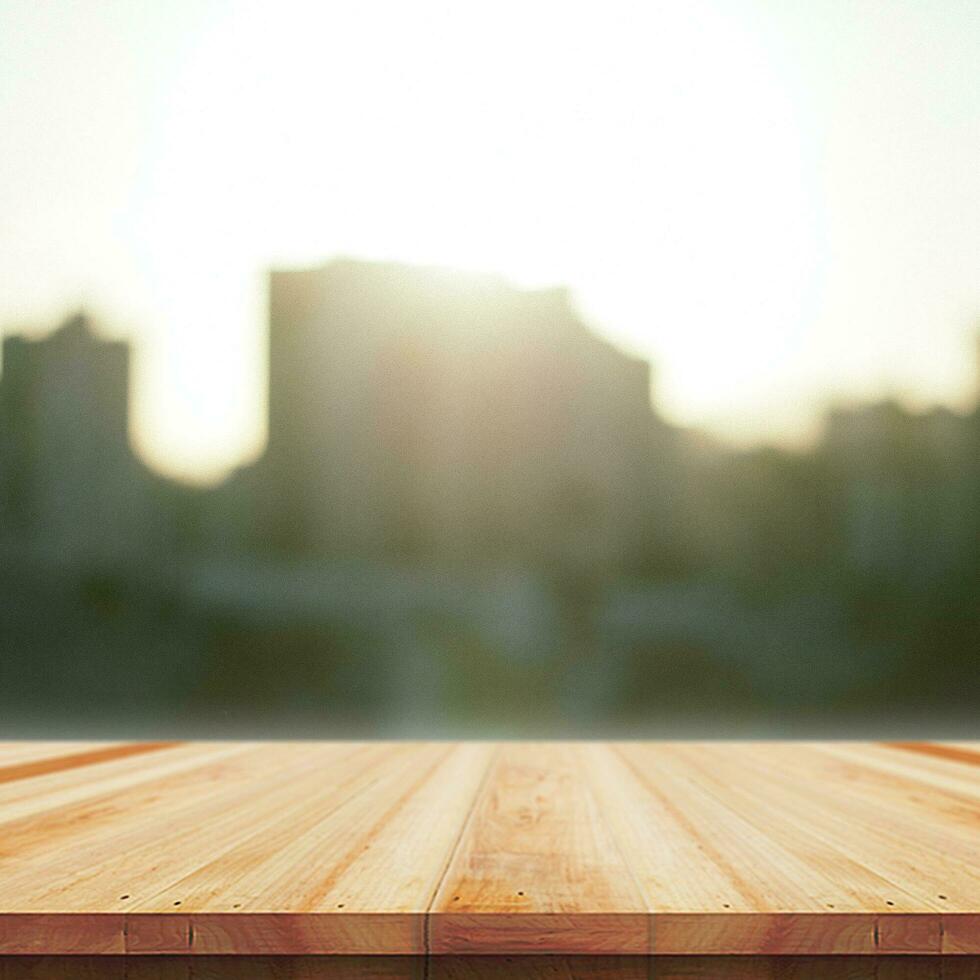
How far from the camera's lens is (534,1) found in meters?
2.92

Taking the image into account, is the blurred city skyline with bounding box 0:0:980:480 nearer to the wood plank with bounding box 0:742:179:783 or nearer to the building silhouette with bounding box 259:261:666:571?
the building silhouette with bounding box 259:261:666:571

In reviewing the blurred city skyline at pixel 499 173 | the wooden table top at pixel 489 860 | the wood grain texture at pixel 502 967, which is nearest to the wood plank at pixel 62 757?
the wooden table top at pixel 489 860

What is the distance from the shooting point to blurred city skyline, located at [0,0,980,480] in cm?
292

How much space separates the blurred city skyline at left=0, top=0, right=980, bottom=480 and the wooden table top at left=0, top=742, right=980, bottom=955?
5.43 ft

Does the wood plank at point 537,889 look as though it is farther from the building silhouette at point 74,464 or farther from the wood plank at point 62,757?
the building silhouette at point 74,464

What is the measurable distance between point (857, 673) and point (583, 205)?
5.53ft

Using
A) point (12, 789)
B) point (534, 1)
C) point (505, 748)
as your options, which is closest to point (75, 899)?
point (12, 789)

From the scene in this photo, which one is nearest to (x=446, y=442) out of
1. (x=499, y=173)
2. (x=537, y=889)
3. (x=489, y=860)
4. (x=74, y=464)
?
(x=499, y=173)

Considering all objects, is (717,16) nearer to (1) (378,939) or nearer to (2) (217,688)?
(2) (217,688)

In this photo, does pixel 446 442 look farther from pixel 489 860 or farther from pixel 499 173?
pixel 489 860

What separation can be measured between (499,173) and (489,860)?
2418mm

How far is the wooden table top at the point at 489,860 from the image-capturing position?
0.78m

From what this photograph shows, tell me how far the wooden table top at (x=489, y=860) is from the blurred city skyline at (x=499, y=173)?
165 cm

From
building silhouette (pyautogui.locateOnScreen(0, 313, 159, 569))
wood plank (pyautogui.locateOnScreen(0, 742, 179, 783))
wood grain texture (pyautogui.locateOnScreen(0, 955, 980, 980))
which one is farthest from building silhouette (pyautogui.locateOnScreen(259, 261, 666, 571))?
wood grain texture (pyautogui.locateOnScreen(0, 955, 980, 980))
